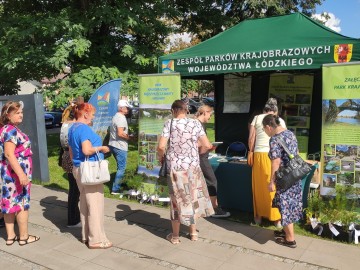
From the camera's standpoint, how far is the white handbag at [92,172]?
3918 mm

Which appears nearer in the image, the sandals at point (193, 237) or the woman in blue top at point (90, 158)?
the woman in blue top at point (90, 158)

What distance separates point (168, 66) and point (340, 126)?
3045 millimetres

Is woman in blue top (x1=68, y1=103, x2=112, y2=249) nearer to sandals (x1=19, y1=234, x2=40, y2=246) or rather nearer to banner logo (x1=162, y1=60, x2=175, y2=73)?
sandals (x1=19, y1=234, x2=40, y2=246)

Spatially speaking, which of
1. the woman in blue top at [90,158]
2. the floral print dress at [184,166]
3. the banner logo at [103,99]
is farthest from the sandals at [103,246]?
the banner logo at [103,99]

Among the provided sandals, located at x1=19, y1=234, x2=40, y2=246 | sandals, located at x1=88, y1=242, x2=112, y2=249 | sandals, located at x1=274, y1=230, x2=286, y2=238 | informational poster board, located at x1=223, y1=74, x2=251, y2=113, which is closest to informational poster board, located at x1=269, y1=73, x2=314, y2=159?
informational poster board, located at x1=223, y1=74, x2=251, y2=113

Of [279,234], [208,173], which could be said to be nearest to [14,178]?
[208,173]

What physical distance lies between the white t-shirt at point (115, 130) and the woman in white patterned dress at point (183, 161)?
214cm

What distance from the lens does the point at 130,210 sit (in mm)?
5773

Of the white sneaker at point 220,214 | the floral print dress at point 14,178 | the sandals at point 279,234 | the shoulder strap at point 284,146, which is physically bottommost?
the white sneaker at point 220,214

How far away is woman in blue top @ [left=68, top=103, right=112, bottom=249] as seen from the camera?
3945 mm

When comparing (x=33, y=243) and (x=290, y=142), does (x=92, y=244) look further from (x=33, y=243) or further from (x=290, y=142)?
(x=290, y=142)

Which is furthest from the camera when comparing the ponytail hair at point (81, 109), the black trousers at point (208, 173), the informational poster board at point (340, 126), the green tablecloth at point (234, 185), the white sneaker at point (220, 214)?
the green tablecloth at point (234, 185)

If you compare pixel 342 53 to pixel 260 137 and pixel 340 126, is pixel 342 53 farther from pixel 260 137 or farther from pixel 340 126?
pixel 260 137

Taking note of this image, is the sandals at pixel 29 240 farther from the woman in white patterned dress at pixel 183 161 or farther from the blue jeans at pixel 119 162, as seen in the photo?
the blue jeans at pixel 119 162
